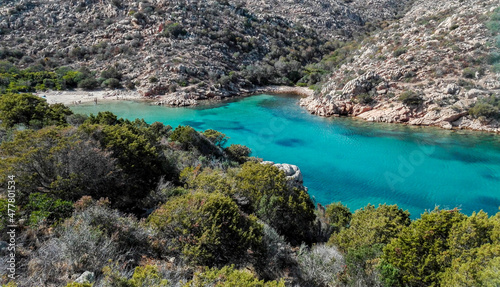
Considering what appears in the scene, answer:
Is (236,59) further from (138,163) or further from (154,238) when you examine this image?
(154,238)

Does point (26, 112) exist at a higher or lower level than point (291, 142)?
higher

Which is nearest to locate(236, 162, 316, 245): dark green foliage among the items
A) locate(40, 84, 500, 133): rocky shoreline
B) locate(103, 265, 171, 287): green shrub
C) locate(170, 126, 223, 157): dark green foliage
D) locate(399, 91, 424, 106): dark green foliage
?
locate(103, 265, 171, 287): green shrub

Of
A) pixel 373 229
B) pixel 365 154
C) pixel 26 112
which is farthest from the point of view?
pixel 365 154

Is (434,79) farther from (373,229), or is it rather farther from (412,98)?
(373,229)

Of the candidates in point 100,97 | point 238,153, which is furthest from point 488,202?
point 100,97

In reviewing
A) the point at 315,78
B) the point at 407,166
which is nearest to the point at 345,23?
the point at 315,78

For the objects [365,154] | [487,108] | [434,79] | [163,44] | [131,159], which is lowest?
[365,154]
